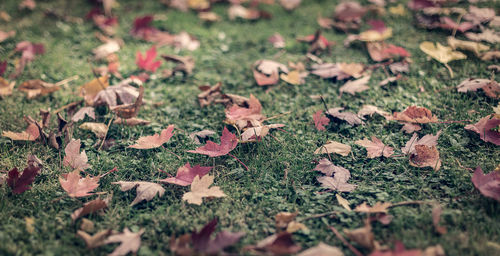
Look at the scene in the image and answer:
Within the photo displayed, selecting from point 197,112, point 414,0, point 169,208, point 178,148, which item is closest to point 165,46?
point 197,112

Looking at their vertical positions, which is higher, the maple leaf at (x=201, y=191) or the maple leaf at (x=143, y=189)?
the maple leaf at (x=201, y=191)

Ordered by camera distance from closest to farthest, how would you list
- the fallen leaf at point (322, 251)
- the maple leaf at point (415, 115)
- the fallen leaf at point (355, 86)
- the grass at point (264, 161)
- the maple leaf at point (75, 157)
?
the fallen leaf at point (322, 251) → the grass at point (264, 161) → the maple leaf at point (75, 157) → the maple leaf at point (415, 115) → the fallen leaf at point (355, 86)

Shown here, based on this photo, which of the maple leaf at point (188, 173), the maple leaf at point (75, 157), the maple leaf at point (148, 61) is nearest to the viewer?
the maple leaf at point (188, 173)

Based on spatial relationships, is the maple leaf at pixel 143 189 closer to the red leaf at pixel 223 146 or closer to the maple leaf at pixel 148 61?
the red leaf at pixel 223 146

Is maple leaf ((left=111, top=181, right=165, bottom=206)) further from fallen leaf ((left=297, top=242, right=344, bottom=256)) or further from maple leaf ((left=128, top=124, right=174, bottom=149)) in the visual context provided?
fallen leaf ((left=297, top=242, right=344, bottom=256))

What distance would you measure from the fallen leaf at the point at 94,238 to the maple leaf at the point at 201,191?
35cm

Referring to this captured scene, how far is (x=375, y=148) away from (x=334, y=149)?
211 millimetres

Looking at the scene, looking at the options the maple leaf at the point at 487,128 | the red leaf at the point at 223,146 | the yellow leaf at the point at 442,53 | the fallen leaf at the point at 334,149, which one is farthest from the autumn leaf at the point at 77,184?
the yellow leaf at the point at 442,53

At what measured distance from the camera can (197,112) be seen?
2303mm

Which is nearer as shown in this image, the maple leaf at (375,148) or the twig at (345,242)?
the twig at (345,242)

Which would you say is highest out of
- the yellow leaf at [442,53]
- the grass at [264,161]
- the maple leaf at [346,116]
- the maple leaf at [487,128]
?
the yellow leaf at [442,53]

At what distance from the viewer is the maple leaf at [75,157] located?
1.86 m

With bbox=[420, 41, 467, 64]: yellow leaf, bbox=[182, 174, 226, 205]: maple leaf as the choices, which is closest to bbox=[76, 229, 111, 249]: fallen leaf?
bbox=[182, 174, 226, 205]: maple leaf

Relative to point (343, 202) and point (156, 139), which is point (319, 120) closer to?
point (343, 202)
